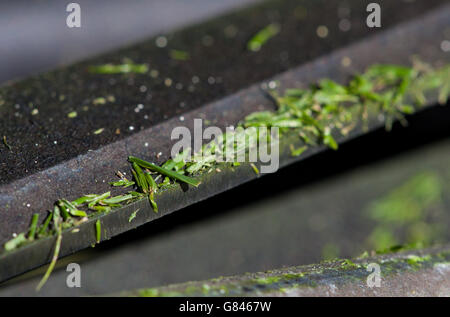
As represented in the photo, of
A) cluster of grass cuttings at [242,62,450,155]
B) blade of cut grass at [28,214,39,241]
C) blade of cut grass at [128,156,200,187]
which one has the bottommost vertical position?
blade of cut grass at [28,214,39,241]

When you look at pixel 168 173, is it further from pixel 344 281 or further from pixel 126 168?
pixel 344 281

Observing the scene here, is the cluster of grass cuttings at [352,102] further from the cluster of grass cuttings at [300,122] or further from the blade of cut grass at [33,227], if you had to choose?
the blade of cut grass at [33,227]

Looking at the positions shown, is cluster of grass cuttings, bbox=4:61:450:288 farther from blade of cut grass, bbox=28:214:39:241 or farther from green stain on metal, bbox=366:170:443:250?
green stain on metal, bbox=366:170:443:250

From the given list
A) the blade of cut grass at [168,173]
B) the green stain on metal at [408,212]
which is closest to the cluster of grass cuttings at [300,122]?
the blade of cut grass at [168,173]

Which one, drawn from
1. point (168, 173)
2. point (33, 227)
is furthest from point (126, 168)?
point (33, 227)

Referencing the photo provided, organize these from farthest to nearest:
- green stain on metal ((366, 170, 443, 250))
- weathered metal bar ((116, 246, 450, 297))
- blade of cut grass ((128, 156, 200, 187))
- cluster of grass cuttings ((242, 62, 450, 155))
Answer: green stain on metal ((366, 170, 443, 250)) < cluster of grass cuttings ((242, 62, 450, 155)) < blade of cut grass ((128, 156, 200, 187)) < weathered metal bar ((116, 246, 450, 297))

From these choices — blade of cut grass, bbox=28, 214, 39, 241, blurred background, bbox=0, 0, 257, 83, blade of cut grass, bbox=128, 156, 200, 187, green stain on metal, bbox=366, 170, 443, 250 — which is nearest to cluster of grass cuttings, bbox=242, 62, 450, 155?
blade of cut grass, bbox=128, 156, 200, 187
